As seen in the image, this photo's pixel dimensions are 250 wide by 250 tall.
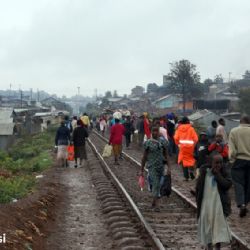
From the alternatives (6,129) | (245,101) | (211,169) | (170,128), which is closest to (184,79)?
(245,101)

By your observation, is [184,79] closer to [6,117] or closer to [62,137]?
[6,117]

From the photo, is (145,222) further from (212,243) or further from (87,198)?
(87,198)

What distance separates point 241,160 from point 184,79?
6732cm

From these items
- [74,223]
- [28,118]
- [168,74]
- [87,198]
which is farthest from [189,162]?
[168,74]

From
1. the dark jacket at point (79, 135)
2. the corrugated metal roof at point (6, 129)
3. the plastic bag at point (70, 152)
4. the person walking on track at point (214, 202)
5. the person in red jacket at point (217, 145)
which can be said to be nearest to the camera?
the person walking on track at point (214, 202)

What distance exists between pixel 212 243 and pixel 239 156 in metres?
3.37

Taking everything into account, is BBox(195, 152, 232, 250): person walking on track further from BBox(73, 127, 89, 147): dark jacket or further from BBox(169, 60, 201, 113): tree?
BBox(169, 60, 201, 113): tree

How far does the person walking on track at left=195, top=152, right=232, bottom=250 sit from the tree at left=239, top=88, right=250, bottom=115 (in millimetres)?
52968

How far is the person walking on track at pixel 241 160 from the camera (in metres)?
10.4

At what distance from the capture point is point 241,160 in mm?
10445

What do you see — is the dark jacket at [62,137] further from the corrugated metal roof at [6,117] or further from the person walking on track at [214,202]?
the corrugated metal roof at [6,117]

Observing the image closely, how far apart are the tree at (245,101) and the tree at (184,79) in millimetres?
15119

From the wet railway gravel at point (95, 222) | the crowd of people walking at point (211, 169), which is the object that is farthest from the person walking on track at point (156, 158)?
the wet railway gravel at point (95, 222)

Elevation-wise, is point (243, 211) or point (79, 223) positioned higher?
point (243, 211)
